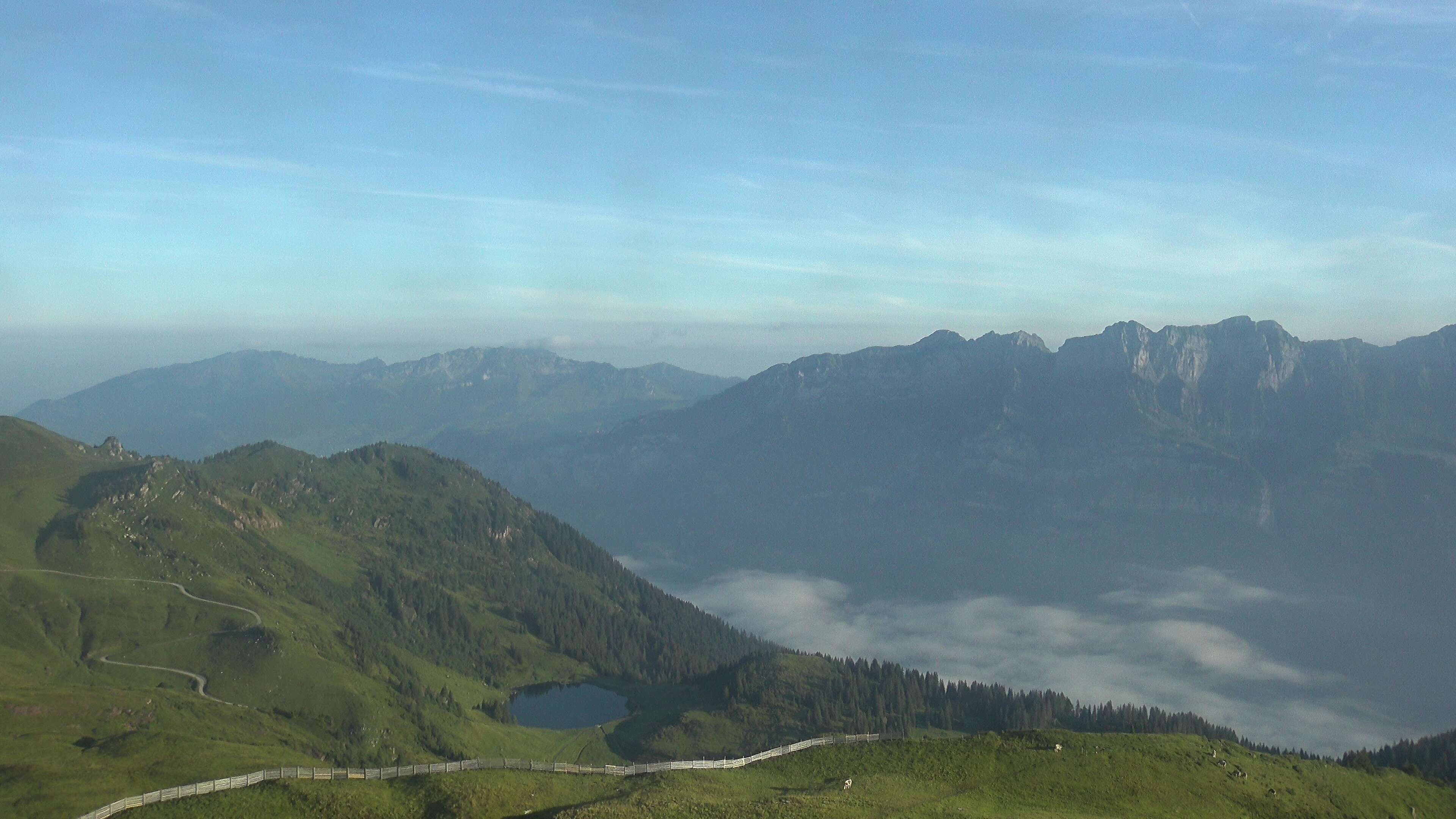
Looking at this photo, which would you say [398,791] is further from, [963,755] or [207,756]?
[963,755]

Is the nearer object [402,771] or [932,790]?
[932,790]

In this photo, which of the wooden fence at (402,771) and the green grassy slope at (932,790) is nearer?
the green grassy slope at (932,790)

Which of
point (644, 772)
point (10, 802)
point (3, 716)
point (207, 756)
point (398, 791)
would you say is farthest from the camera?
point (3, 716)

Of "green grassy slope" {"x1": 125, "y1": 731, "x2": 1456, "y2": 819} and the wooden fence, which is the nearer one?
"green grassy slope" {"x1": 125, "y1": 731, "x2": 1456, "y2": 819}

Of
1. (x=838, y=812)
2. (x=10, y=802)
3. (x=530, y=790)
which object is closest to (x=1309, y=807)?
(x=838, y=812)
